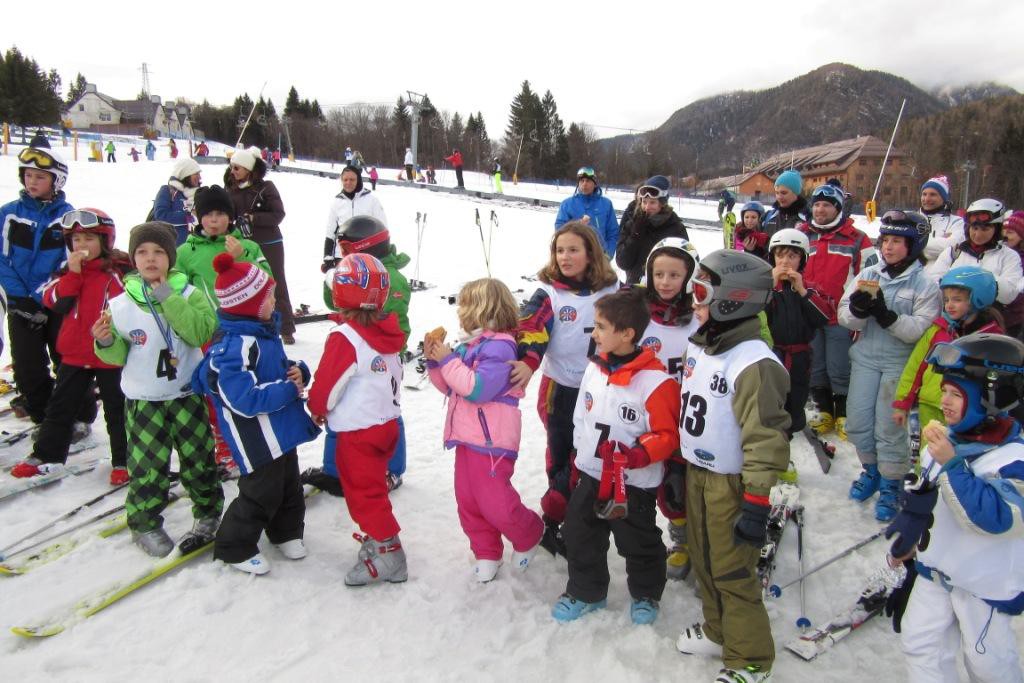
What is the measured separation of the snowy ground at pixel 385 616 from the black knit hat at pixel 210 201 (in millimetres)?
2294

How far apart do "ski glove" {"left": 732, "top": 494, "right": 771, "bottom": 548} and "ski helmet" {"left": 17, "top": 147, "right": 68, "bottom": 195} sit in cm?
520

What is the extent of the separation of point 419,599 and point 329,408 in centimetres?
115

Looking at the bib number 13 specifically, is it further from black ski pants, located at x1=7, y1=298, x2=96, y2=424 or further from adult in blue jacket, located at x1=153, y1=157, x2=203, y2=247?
adult in blue jacket, located at x1=153, y1=157, x2=203, y2=247

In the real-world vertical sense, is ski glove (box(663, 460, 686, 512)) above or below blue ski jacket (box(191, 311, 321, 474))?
below

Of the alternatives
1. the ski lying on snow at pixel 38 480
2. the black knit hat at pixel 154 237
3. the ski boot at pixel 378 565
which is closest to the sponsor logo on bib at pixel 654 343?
the ski boot at pixel 378 565

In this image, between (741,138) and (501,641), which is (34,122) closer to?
(501,641)

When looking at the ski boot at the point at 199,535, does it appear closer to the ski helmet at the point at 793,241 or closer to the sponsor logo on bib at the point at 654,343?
the sponsor logo on bib at the point at 654,343

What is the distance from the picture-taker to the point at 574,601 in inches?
120

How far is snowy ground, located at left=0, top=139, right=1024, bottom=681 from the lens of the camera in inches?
105

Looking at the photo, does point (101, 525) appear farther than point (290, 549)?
Yes

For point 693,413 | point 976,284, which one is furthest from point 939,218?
point 693,413

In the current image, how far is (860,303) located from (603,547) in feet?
8.14

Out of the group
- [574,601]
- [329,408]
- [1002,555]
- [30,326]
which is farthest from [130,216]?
[1002,555]

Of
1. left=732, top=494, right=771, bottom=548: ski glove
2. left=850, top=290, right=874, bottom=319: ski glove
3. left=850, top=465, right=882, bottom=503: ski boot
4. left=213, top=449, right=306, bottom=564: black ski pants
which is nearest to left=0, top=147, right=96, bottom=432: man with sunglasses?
left=213, top=449, right=306, bottom=564: black ski pants
